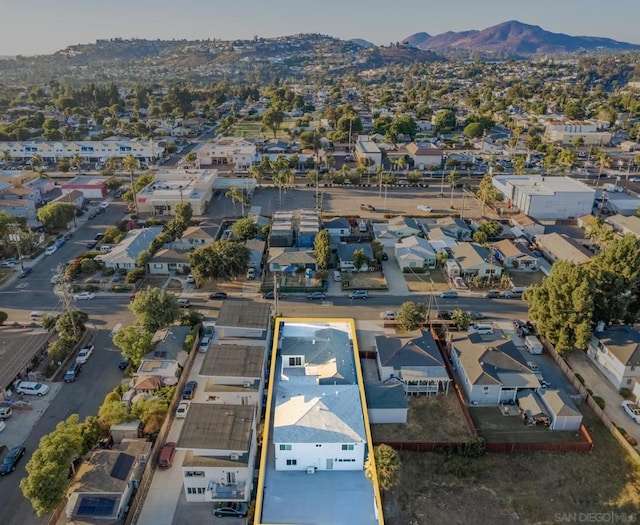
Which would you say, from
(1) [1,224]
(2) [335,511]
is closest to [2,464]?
(2) [335,511]

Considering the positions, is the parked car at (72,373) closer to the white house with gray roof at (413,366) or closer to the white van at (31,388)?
the white van at (31,388)

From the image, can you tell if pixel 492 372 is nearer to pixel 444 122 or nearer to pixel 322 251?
pixel 322 251

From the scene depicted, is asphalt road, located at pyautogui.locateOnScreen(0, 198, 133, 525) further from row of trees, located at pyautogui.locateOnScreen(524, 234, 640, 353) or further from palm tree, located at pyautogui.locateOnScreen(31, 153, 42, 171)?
palm tree, located at pyautogui.locateOnScreen(31, 153, 42, 171)

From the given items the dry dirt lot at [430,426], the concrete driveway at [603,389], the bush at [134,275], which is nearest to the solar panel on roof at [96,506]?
the dry dirt lot at [430,426]

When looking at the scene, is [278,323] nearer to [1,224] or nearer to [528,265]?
[528,265]

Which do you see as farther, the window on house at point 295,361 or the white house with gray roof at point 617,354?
the white house with gray roof at point 617,354

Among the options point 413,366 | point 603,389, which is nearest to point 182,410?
point 413,366

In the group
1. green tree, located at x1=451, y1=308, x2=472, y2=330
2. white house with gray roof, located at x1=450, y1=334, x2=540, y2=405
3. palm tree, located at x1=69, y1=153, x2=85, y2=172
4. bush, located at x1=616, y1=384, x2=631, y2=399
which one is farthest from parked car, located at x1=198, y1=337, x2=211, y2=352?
palm tree, located at x1=69, y1=153, x2=85, y2=172
